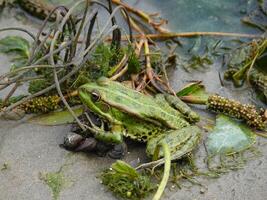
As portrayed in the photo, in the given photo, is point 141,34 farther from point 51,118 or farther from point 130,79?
point 51,118

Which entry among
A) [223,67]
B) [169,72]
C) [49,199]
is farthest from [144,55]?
[49,199]

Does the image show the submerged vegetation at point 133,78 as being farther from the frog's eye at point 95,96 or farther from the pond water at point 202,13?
the pond water at point 202,13

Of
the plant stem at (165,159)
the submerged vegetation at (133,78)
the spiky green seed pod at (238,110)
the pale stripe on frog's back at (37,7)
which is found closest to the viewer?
the plant stem at (165,159)

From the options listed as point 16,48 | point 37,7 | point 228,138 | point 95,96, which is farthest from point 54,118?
point 37,7

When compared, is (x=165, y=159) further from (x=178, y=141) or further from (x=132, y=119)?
(x=132, y=119)

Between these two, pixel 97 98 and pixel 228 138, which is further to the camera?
pixel 228 138

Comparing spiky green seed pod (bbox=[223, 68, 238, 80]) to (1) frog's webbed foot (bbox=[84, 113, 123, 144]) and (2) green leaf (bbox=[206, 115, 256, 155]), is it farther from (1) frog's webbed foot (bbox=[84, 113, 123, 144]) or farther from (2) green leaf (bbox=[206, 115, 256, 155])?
(1) frog's webbed foot (bbox=[84, 113, 123, 144])

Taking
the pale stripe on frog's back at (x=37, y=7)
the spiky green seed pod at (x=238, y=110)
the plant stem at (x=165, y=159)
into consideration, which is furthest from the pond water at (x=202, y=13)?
the plant stem at (x=165, y=159)
